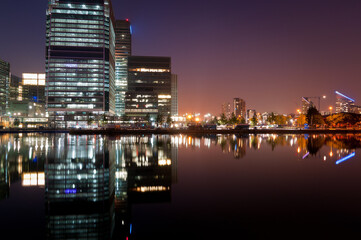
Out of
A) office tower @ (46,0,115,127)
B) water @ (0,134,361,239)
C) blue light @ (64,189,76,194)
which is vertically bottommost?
water @ (0,134,361,239)

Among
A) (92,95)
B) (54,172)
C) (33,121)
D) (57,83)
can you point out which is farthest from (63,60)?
(54,172)

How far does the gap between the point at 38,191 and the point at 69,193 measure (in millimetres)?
2027

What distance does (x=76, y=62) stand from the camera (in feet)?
555

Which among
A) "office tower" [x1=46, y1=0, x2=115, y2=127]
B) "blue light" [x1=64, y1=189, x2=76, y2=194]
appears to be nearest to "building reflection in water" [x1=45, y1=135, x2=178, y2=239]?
"blue light" [x1=64, y1=189, x2=76, y2=194]

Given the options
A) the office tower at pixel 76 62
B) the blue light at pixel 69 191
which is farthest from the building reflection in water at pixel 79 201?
the office tower at pixel 76 62

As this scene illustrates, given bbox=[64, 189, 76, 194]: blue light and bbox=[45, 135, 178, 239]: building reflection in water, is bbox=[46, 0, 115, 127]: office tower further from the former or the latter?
bbox=[64, 189, 76, 194]: blue light

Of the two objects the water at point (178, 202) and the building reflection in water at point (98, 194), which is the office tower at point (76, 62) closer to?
the building reflection in water at point (98, 194)

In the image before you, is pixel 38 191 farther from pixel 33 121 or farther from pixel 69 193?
pixel 33 121

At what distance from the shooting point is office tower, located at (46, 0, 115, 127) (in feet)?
550

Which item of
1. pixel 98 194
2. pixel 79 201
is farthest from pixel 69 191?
pixel 79 201

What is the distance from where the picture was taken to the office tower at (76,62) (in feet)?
550

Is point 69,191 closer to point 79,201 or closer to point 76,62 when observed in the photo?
point 79,201

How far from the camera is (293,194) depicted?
47.0ft

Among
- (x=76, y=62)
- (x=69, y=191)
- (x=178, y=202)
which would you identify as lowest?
(x=178, y=202)
